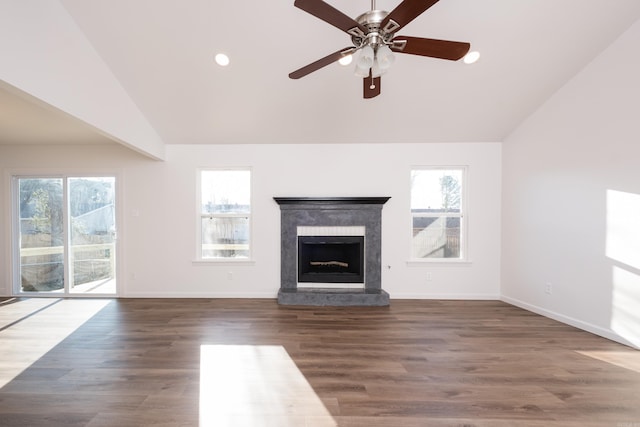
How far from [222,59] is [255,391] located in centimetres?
317

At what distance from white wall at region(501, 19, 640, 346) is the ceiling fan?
7.47 ft

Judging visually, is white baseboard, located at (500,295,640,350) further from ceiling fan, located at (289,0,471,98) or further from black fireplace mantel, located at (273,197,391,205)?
ceiling fan, located at (289,0,471,98)

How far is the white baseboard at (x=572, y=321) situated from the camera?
8.50 ft

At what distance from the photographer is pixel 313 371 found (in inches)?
82.2

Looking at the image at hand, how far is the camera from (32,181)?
13.6 feet

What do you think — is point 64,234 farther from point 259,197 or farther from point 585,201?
point 585,201

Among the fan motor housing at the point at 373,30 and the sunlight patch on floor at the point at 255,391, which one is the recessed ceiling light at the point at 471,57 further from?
the sunlight patch on floor at the point at 255,391

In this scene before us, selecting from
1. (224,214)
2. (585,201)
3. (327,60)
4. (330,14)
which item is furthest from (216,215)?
(585,201)

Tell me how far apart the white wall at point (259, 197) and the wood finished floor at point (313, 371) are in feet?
2.50

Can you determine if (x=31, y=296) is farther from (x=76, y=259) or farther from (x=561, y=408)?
(x=561, y=408)

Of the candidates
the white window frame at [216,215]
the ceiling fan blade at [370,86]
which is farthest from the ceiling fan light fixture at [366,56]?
the white window frame at [216,215]

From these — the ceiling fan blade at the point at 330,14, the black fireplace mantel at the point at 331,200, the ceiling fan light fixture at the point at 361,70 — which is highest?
the ceiling fan blade at the point at 330,14

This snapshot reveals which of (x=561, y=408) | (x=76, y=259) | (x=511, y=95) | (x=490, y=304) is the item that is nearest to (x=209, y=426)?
(x=561, y=408)

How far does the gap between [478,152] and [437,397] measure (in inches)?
139
